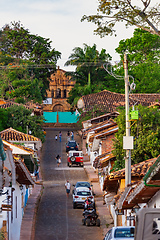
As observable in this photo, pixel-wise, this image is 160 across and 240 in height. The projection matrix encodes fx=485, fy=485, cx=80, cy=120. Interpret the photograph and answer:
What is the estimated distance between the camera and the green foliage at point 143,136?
23.3 meters

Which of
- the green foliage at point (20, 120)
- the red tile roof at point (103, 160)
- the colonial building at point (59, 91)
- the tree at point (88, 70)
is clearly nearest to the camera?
the red tile roof at point (103, 160)

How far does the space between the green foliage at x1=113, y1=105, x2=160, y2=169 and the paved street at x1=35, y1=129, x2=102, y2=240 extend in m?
4.01

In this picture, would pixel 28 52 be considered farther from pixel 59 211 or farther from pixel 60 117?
pixel 59 211

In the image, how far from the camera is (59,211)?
2969 cm

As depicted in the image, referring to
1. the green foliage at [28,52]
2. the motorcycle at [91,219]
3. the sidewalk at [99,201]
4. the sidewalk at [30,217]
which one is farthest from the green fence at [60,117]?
the motorcycle at [91,219]

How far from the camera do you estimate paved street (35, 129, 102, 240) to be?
23670 millimetres

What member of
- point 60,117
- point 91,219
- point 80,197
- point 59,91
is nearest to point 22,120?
point 80,197

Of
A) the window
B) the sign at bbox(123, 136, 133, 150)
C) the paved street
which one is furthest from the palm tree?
the window

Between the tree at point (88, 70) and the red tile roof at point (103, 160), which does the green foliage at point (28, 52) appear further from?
the red tile roof at point (103, 160)

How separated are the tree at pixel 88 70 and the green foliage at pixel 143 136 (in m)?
39.6

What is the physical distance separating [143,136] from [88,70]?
44.2 meters

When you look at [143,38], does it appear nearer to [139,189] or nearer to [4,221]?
[4,221]

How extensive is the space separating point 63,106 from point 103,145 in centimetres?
5998

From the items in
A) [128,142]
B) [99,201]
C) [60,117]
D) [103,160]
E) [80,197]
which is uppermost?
[128,142]
